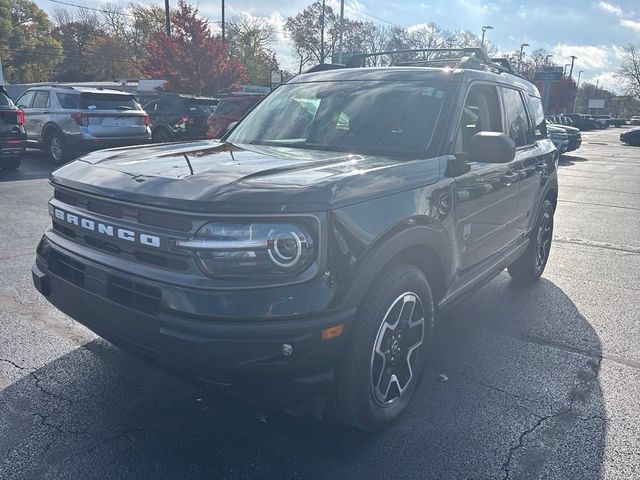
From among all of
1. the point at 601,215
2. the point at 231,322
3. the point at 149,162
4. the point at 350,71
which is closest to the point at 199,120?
the point at 601,215

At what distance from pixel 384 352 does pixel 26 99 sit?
1413 cm

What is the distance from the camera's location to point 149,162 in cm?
293

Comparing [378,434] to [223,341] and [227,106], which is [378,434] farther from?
[227,106]

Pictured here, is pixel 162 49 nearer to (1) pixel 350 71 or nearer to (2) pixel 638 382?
(1) pixel 350 71

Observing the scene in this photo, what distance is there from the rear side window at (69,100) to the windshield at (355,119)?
994 centimetres

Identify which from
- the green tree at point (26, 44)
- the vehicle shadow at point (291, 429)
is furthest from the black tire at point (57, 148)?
the green tree at point (26, 44)

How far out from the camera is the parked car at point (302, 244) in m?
2.26

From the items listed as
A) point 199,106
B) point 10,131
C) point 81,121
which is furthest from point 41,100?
point 199,106

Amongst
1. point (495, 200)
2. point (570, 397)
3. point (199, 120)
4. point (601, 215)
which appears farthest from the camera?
point (199, 120)

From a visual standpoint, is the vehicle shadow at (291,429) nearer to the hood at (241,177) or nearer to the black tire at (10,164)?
the hood at (241,177)

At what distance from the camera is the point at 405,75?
378 centimetres

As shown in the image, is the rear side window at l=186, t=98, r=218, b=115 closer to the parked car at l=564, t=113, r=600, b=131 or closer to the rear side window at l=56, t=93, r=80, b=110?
the rear side window at l=56, t=93, r=80, b=110

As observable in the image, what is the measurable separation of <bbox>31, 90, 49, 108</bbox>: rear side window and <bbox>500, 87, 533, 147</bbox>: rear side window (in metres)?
11.8

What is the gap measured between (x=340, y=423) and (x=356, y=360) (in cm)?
45
